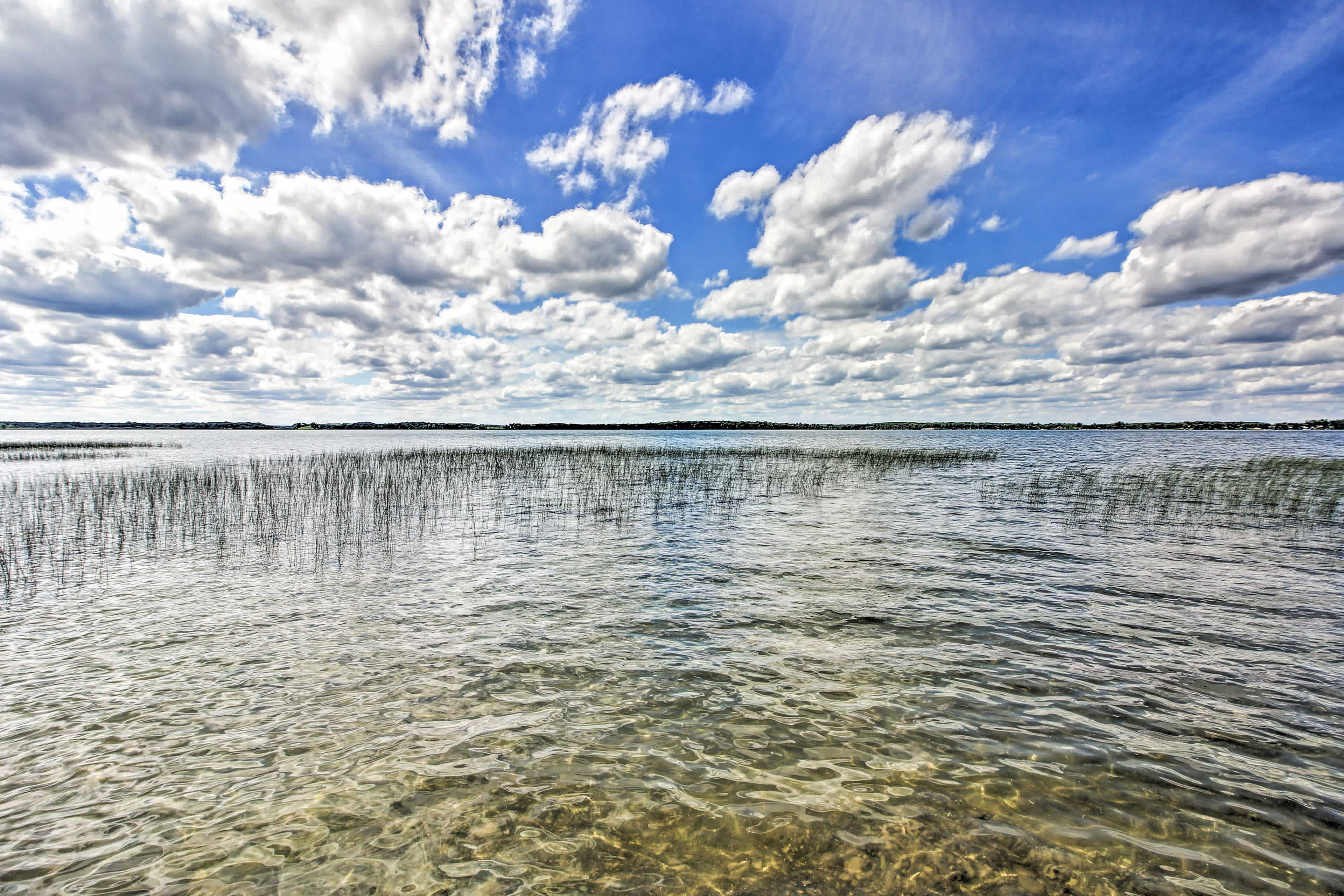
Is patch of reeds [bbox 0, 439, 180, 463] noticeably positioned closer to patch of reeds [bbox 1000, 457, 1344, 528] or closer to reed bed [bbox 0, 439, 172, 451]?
reed bed [bbox 0, 439, 172, 451]

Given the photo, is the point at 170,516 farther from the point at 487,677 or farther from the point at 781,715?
the point at 781,715

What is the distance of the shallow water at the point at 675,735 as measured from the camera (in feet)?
13.7

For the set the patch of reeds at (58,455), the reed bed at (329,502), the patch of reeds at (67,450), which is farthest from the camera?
the patch of reeds at (67,450)

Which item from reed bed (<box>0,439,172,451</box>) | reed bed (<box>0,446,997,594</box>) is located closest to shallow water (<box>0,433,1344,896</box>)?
reed bed (<box>0,446,997,594</box>)

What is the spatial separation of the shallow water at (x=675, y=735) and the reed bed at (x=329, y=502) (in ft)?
11.6

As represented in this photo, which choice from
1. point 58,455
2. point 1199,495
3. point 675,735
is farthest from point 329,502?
point 58,455

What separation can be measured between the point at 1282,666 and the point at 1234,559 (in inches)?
352

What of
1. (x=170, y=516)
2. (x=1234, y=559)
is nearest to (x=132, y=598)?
(x=170, y=516)

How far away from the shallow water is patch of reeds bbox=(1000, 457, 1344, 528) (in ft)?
37.8

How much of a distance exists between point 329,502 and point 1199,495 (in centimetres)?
4104

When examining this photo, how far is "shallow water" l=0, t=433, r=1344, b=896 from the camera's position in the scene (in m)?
4.18

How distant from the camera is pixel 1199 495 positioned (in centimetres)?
2686

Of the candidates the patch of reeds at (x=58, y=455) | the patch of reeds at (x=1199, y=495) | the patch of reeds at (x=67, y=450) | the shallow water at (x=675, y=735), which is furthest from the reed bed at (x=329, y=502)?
the patch of reeds at (x=67, y=450)

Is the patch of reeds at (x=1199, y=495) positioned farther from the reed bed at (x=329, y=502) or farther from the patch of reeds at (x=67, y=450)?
the patch of reeds at (x=67, y=450)
